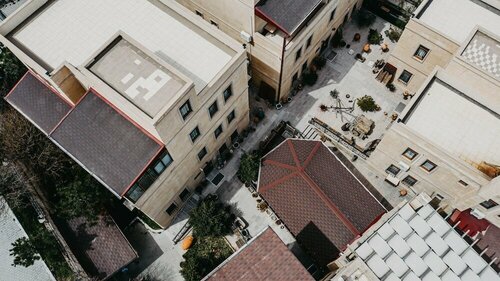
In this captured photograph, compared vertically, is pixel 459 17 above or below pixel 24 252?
below

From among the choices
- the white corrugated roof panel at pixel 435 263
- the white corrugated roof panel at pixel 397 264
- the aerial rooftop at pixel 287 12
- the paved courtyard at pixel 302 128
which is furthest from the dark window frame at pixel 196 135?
the white corrugated roof panel at pixel 435 263

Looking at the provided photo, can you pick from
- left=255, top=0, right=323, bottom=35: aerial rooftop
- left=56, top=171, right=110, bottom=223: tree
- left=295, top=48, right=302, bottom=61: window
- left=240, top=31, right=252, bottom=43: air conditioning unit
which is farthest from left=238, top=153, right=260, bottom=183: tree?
left=56, top=171, right=110, bottom=223: tree

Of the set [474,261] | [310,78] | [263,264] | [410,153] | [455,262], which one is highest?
[310,78]

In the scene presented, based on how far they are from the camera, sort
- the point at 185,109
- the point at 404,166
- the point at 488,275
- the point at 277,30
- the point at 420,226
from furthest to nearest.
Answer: the point at 277,30 < the point at 404,166 < the point at 185,109 < the point at 420,226 < the point at 488,275

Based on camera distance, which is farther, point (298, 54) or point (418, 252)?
point (298, 54)

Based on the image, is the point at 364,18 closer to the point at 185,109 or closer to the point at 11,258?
the point at 185,109

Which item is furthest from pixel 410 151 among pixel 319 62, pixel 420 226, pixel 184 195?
pixel 184 195
